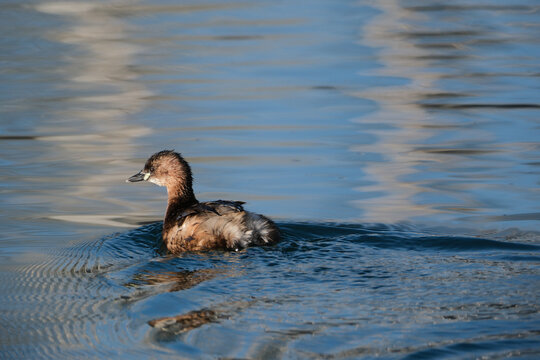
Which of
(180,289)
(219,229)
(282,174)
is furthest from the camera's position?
(282,174)

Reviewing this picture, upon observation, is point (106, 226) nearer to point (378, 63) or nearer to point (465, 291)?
point (465, 291)

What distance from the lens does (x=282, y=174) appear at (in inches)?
407

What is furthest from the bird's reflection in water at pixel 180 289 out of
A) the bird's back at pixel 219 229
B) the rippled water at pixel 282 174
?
the bird's back at pixel 219 229

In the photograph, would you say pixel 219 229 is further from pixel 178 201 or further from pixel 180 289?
pixel 180 289

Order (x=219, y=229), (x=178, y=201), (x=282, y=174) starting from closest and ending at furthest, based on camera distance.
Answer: (x=219, y=229)
(x=178, y=201)
(x=282, y=174)

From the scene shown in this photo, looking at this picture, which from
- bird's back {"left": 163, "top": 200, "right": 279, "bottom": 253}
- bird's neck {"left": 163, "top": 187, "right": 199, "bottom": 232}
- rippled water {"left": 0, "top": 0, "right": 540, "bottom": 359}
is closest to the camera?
rippled water {"left": 0, "top": 0, "right": 540, "bottom": 359}

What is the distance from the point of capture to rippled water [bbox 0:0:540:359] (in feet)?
19.8

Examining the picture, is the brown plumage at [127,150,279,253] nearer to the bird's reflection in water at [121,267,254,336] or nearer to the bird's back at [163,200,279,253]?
the bird's back at [163,200,279,253]

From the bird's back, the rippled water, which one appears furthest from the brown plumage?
the rippled water

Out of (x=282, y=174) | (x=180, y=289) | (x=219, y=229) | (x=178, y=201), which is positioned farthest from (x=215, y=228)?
(x=282, y=174)

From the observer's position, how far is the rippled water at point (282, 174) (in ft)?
19.8

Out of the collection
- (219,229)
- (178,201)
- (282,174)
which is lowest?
(219,229)

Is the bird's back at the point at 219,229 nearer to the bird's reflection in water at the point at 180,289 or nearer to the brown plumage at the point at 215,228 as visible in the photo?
the brown plumage at the point at 215,228

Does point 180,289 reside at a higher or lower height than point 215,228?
lower
